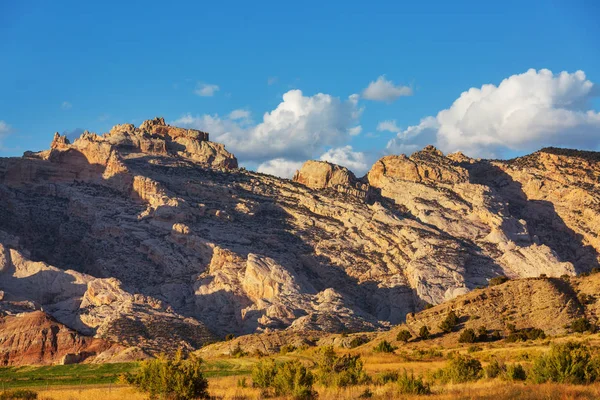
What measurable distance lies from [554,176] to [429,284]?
47543 mm

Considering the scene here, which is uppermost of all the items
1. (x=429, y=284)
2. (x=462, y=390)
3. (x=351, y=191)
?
(x=351, y=191)

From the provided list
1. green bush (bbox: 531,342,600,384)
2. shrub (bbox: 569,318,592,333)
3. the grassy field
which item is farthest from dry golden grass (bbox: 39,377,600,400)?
shrub (bbox: 569,318,592,333)

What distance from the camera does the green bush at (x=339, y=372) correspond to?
3391cm

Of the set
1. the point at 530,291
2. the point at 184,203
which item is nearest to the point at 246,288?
the point at 184,203

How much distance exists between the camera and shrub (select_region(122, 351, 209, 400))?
30797 millimetres

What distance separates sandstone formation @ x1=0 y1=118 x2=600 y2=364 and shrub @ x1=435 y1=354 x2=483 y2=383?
46.2 metres

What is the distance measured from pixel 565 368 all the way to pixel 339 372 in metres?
9.84

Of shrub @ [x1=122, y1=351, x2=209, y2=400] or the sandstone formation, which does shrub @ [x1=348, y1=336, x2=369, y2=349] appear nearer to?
the sandstone formation

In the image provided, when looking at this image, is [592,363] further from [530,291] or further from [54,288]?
[54,288]

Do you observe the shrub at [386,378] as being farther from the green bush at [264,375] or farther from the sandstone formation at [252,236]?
the sandstone formation at [252,236]

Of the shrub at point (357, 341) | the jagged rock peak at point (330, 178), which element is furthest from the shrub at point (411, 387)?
the jagged rock peak at point (330, 178)

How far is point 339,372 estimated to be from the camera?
3653cm

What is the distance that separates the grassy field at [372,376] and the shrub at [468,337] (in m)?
1.52

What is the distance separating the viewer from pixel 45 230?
366 feet
